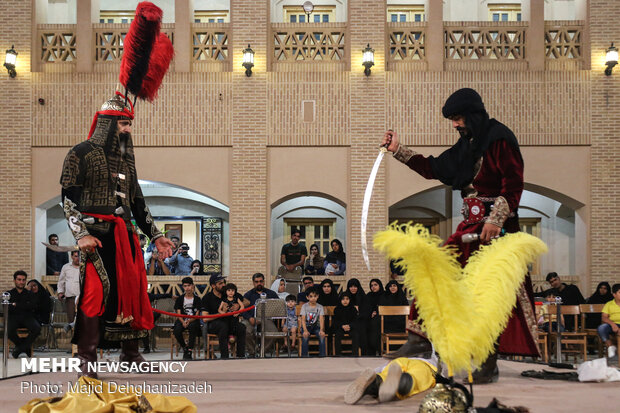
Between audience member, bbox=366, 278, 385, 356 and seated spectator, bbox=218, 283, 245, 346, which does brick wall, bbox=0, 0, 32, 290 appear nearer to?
seated spectator, bbox=218, 283, 245, 346

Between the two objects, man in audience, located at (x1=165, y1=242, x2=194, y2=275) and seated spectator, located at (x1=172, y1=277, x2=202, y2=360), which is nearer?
seated spectator, located at (x1=172, y1=277, x2=202, y2=360)

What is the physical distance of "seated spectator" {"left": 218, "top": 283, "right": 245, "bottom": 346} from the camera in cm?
1127

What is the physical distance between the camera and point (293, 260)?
1562 centimetres

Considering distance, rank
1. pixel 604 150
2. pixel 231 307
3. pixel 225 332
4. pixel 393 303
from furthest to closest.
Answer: pixel 604 150
pixel 393 303
pixel 231 307
pixel 225 332

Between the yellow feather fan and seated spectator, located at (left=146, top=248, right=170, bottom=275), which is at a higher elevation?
the yellow feather fan

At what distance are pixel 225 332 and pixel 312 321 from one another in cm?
150

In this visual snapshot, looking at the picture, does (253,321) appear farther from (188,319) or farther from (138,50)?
(138,50)

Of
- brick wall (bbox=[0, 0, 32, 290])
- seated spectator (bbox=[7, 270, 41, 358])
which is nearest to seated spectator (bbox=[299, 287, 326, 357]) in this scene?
seated spectator (bbox=[7, 270, 41, 358])

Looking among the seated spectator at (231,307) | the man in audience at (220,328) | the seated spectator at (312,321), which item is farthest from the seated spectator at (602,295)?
the man in audience at (220,328)

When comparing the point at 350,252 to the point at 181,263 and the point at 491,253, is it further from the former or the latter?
the point at 491,253

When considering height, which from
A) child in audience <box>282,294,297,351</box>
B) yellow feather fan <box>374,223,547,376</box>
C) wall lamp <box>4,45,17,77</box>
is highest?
wall lamp <box>4,45,17,77</box>

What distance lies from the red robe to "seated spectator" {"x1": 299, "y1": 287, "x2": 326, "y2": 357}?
265 inches

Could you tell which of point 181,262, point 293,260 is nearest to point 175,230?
point 181,262

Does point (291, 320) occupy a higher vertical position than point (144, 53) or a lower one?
lower
